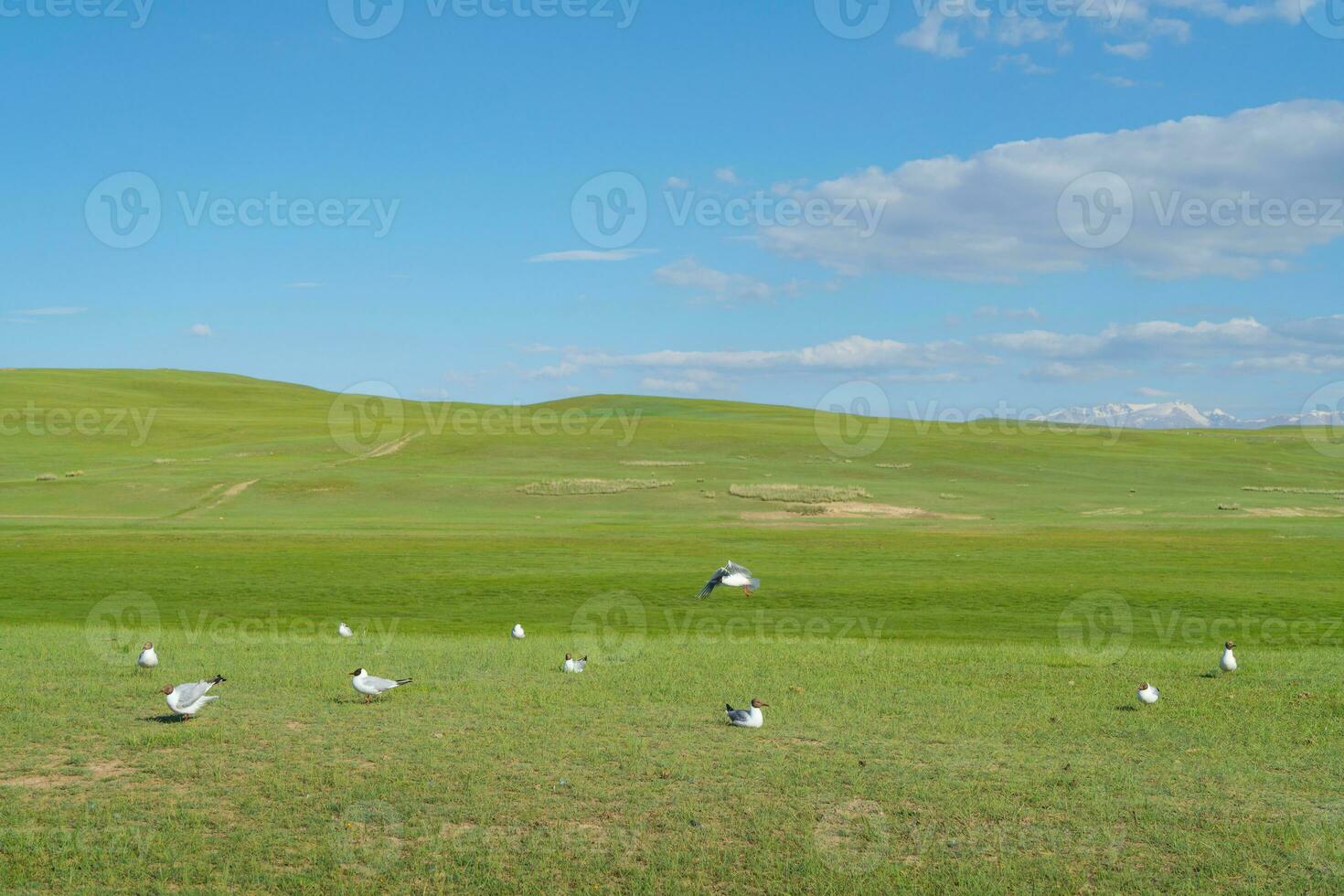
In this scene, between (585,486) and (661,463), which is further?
(661,463)

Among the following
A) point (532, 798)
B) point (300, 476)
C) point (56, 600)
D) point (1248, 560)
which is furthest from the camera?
point (300, 476)

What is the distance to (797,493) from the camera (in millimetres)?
81438

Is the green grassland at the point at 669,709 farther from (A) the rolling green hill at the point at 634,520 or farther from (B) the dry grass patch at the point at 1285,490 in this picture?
(B) the dry grass patch at the point at 1285,490

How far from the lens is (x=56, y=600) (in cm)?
3734

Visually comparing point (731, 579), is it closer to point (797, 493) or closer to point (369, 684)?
point (369, 684)

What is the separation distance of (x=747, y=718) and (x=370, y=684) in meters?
7.01

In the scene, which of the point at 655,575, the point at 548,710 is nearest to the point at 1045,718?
the point at 548,710

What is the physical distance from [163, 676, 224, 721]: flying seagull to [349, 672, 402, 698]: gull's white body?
7.77 ft

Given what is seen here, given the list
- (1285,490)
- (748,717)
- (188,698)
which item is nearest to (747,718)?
(748,717)

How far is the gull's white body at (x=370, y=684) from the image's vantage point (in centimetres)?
1919

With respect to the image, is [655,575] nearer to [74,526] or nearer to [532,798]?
[532,798]

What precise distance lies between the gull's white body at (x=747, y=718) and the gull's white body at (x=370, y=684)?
6446mm

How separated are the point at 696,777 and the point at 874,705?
6.04 m

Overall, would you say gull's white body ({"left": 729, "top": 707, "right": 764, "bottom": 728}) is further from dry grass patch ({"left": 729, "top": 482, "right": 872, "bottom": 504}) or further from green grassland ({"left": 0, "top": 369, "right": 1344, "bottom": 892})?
dry grass patch ({"left": 729, "top": 482, "right": 872, "bottom": 504})
